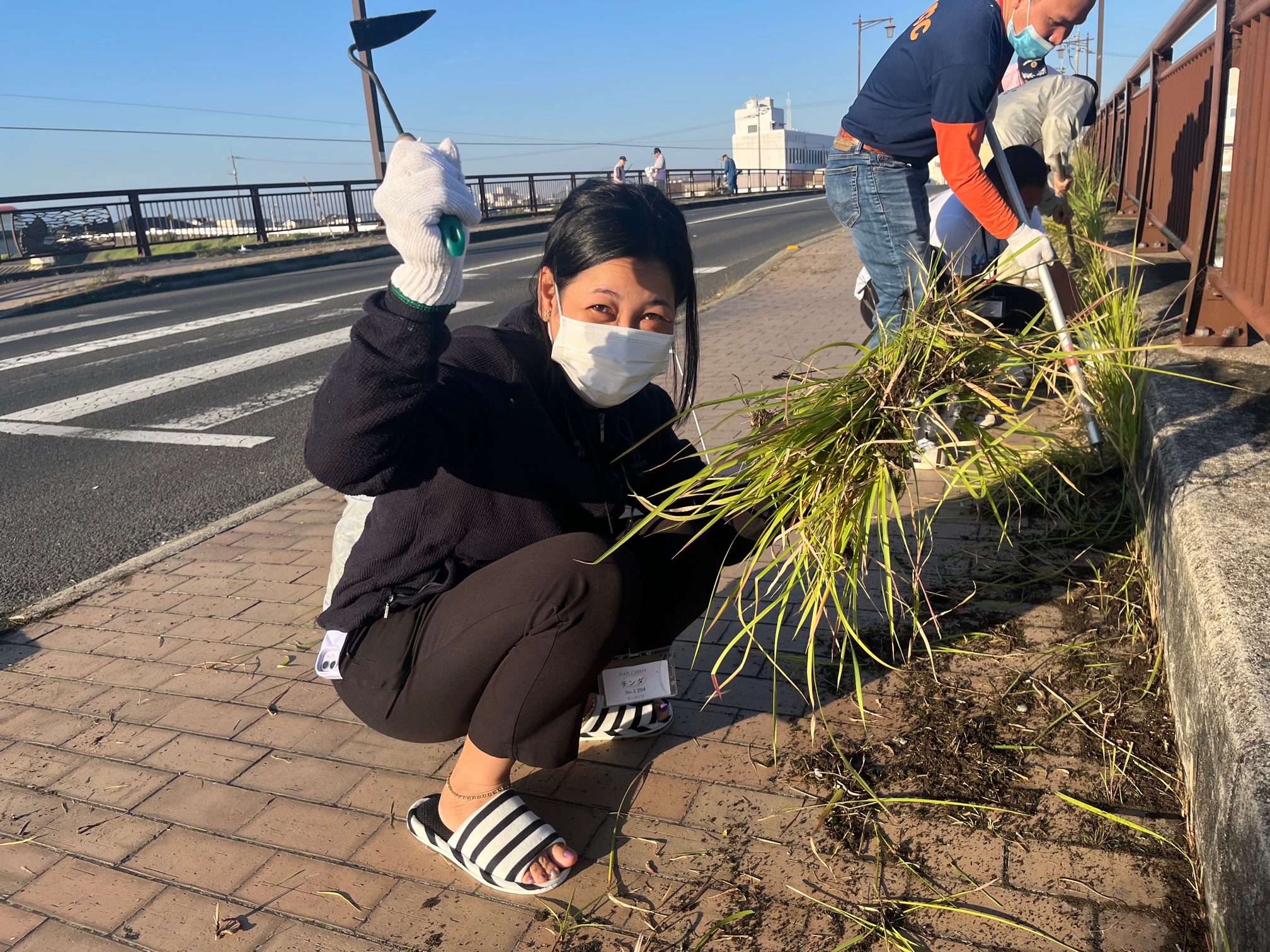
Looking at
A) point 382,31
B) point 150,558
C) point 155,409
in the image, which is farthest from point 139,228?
point 382,31

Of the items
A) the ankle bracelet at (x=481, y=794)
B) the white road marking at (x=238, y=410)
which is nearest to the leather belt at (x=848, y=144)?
the ankle bracelet at (x=481, y=794)

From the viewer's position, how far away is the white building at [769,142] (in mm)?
86938

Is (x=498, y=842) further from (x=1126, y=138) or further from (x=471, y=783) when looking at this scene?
(x=1126, y=138)

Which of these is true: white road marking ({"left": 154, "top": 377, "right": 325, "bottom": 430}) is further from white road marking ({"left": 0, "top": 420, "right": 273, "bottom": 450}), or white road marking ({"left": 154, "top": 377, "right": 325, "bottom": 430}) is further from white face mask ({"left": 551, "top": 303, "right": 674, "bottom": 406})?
white face mask ({"left": 551, "top": 303, "right": 674, "bottom": 406})

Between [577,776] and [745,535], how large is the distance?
0.71 meters

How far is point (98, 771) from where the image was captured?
7.73ft

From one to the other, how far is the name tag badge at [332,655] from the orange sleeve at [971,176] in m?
2.69

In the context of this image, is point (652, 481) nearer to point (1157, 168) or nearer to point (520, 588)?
point (520, 588)

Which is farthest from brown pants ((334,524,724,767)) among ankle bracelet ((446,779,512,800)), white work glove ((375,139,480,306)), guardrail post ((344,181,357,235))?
guardrail post ((344,181,357,235))

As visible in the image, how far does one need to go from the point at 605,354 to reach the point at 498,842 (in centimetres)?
103

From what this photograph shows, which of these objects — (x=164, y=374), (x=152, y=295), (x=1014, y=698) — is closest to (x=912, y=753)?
(x=1014, y=698)

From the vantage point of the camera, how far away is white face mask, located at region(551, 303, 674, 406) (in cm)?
206

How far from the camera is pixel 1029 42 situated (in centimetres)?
388

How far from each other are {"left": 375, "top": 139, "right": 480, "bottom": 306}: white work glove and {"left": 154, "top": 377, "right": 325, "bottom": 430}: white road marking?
4.45 m
